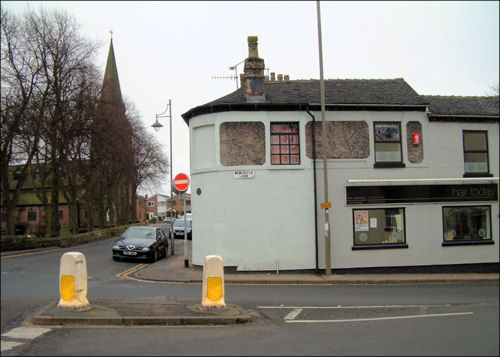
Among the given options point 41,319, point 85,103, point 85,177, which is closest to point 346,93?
point 41,319

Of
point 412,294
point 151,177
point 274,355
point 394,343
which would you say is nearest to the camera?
point 274,355

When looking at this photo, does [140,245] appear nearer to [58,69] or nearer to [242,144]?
[242,144]

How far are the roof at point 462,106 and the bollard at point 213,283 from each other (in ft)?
39.2

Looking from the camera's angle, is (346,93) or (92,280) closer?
(92,280)

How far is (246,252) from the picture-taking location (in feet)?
52.9

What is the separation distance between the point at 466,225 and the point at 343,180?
5.28m

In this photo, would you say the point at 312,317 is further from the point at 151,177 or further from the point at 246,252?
the point at 151,177

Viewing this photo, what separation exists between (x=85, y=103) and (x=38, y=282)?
21160 millimetres

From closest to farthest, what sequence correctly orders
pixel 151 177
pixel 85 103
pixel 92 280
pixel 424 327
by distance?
pixel 424 327, pixel 92 280, pixel 85 103, pixel 151 177

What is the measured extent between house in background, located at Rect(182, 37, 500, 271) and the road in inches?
122

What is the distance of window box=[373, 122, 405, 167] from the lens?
17125mm

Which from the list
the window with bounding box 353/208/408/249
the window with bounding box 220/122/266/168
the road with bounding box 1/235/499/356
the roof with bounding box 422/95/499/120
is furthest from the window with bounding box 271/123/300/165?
the roof with bounding box 422/95/499/120

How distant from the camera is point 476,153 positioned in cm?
1781

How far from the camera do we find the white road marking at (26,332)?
282 inches
